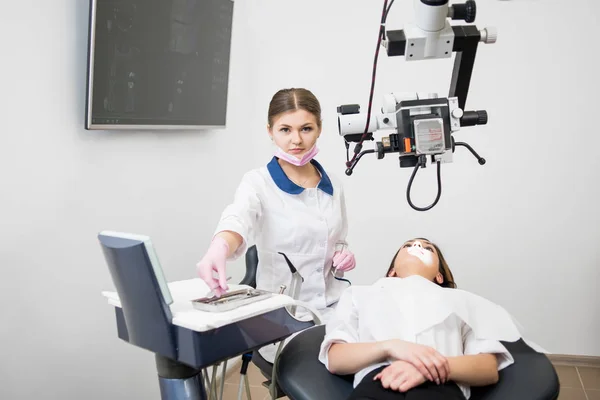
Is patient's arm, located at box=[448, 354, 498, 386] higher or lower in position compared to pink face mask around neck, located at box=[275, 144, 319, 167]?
lower

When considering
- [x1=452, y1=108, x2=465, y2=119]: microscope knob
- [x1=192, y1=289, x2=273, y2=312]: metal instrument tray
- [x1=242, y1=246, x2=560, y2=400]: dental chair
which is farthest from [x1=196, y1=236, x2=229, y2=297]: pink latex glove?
[x1=452, y1=108, x2=465, y2=119]: microscope knob

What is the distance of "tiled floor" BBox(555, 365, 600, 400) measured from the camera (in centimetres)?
285

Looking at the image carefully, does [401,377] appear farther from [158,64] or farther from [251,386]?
[251,386]

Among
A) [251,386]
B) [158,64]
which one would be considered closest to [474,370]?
[158,64]

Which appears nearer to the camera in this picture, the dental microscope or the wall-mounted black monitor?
the dental microscope

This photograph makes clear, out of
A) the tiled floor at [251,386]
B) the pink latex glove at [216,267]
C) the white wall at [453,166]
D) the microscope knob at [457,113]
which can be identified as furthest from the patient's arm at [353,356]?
the tiled floor at [251,386]

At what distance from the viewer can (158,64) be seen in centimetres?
221

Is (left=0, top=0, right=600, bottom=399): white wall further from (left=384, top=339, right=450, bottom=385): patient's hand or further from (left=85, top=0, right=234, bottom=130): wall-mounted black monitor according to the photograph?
(left=384, top=339, right=450, bottom=385): patient's hand

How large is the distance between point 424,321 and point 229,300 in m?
0.49

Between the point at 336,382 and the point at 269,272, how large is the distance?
559mm

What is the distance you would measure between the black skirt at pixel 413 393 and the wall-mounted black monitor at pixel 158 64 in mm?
1167

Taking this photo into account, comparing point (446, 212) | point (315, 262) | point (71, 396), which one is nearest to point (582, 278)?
point (446, 212)

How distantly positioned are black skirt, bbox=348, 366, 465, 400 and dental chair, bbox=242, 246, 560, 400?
8 cm

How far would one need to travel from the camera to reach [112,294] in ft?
4.59
